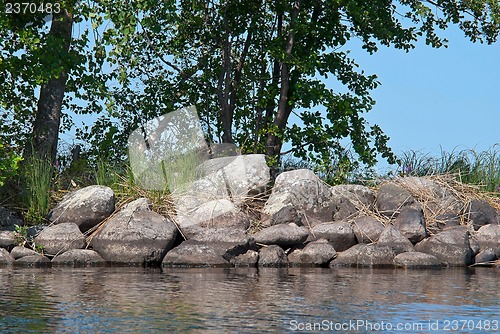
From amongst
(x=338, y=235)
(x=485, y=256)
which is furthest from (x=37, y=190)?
(x=485, y=256)

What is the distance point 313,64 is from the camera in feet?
53.4

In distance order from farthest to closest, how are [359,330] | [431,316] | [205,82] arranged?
[205,82] < [431,316] < [359,330]

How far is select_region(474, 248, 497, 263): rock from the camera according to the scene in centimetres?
1334

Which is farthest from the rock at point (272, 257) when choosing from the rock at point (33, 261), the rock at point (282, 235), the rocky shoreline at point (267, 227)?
the rock at point (33, 261)

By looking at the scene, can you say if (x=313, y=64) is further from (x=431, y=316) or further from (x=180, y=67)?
(x=431, y=316)

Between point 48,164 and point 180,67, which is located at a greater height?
point 180,67

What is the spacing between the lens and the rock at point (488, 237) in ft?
45.3

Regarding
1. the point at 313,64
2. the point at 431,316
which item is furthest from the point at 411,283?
the point at 313,64

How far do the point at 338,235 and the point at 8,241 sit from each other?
19.0 ft

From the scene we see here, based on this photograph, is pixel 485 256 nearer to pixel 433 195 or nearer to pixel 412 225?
pixel 412 225

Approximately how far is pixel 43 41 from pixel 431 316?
1016 cm

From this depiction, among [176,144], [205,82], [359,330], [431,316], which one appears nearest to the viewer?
[359,330]

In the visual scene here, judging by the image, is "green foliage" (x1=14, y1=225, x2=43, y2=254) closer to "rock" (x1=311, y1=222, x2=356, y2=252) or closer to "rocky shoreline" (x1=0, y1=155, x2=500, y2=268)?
"rocky shoreline" (x1=0, y1=155, x2=500, y2=268)

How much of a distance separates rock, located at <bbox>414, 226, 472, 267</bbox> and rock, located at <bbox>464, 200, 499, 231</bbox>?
156cm
